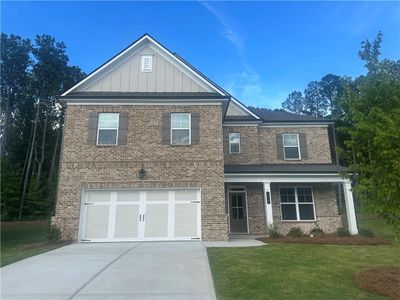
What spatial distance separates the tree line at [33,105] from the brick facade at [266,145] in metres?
24.0

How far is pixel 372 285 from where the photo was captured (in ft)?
19.1

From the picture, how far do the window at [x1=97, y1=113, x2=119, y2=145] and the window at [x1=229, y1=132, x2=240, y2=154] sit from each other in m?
6.54

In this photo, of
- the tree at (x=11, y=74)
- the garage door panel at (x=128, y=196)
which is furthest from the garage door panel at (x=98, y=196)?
the tree at (x=11, y=74)

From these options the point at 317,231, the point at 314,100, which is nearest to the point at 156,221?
the point at 317,231

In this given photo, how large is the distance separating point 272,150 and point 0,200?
2324cm

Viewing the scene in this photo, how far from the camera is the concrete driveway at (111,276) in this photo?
5379 mm

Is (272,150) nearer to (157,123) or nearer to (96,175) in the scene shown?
(157,123)

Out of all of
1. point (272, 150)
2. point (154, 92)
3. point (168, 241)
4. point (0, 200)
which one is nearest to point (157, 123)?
point (154, 92)

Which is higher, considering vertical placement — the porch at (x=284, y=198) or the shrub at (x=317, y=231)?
the porch at (x=284, y=198)

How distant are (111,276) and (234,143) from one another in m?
11.9

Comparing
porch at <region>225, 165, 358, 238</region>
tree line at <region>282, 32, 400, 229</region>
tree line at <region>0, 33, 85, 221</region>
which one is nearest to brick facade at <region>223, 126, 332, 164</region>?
porch at <region>225, 165, 358, 238</region>

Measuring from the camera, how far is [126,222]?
41.6 ft

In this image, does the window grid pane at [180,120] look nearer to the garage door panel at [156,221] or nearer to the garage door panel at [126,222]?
the garage door panel at [156,221]

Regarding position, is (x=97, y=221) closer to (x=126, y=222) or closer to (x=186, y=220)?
(x=126, y=222)
